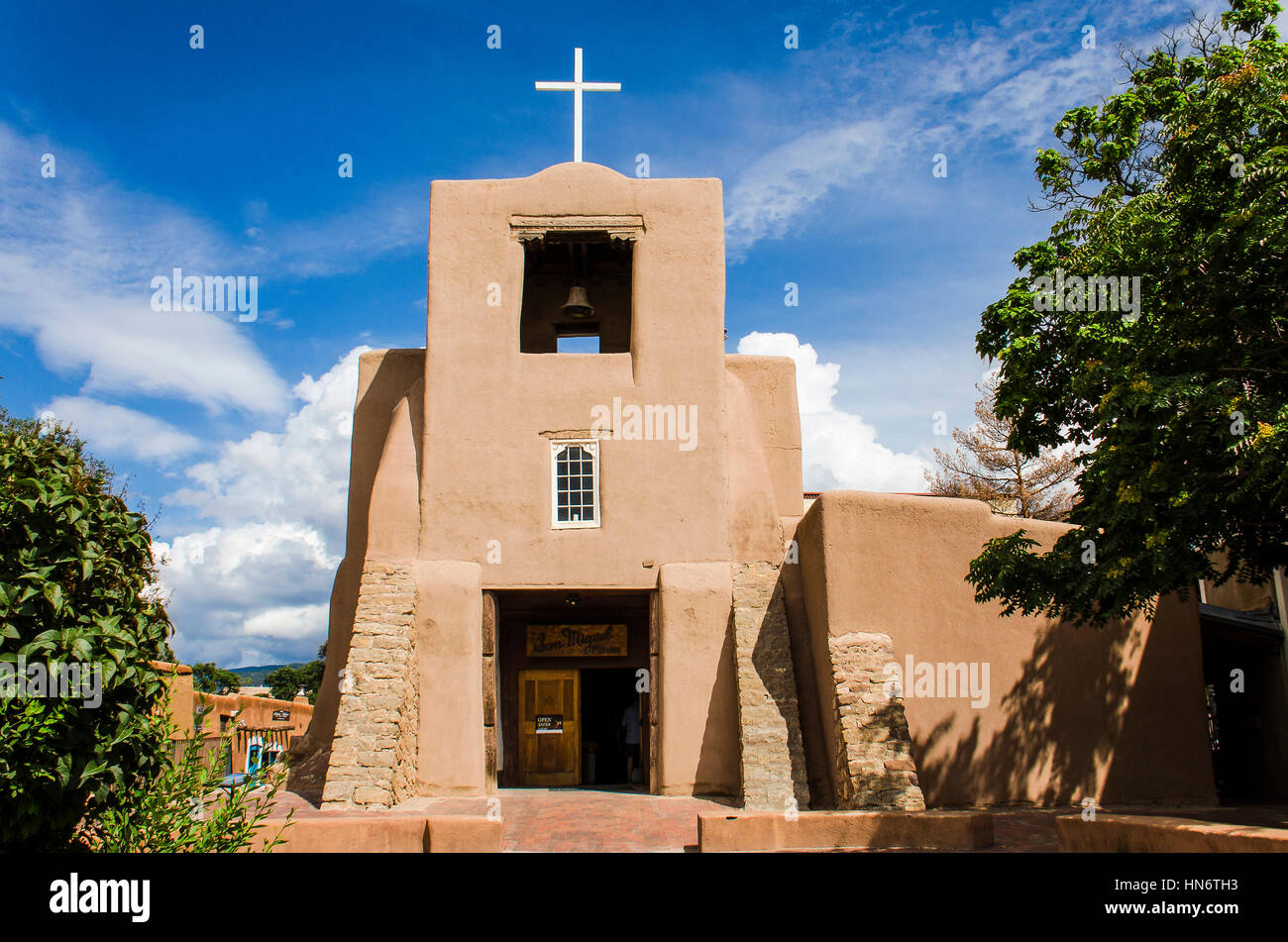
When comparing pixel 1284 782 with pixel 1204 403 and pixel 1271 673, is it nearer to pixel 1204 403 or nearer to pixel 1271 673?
pixel 1271 673

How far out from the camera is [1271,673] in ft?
53.9

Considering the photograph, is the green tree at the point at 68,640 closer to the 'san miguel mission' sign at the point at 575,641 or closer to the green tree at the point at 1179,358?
the green tree at the point at 1179,358

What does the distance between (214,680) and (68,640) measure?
140 feet

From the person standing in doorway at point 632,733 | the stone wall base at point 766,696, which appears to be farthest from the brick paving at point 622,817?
the person standing in doorway at point 632,733

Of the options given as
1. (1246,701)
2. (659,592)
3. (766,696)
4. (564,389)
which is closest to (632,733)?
(659,592)

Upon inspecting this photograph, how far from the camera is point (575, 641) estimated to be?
1859 centimetres

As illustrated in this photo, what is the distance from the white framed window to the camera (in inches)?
639

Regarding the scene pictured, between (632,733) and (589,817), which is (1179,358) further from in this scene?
(632,733)

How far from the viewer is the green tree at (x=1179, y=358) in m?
9.08

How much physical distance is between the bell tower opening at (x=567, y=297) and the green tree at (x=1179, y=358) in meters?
8.54

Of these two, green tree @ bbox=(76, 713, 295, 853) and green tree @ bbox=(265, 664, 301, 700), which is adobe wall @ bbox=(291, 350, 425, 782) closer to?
green tree @ bbox=(76, 713, 295, 853)

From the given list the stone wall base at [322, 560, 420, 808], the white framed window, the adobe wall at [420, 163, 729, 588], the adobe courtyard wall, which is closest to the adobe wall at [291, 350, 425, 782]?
the adobe wall at [420, 163, 729, 588]

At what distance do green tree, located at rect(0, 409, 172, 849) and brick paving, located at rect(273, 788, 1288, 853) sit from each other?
5.90m
